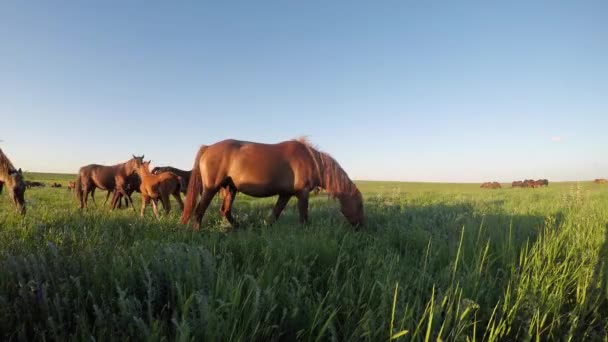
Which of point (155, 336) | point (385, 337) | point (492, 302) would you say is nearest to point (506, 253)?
point (492, 302)

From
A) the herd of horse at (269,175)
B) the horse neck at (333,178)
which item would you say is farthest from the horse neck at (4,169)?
the horse neck at (333,178)

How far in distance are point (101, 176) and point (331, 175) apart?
12179 mm

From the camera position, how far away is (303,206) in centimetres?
604

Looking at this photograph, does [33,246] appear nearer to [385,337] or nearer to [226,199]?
[226,199]

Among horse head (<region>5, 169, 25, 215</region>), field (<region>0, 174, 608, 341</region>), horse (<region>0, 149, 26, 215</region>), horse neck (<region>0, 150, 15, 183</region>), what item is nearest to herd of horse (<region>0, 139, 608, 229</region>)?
field (<region>0, 174, 608, 341</region>)

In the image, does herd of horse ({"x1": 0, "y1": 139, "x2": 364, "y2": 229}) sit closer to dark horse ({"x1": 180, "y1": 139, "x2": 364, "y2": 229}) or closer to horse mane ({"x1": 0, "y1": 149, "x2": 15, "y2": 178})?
dark horse ({"x1": 180, "y1": 139, "x2": 364, "y2": 229})

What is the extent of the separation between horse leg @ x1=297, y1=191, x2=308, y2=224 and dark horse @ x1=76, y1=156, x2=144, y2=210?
9479 mm

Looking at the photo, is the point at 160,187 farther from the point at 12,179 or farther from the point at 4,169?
the point at 4,169

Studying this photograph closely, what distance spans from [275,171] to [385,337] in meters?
4.79

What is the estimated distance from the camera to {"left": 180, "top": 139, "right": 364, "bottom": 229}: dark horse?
20.0ft

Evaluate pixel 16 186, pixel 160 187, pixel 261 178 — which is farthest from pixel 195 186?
pixel 16 186

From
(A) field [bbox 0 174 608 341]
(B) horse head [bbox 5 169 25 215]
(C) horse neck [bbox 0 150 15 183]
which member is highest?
(C) horse neck [bbox 0 150 15 183]


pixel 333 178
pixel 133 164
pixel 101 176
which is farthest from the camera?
pixel 101 176

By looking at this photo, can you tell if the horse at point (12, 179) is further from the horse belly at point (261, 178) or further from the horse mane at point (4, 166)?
the horse belly at point (261, 178)
